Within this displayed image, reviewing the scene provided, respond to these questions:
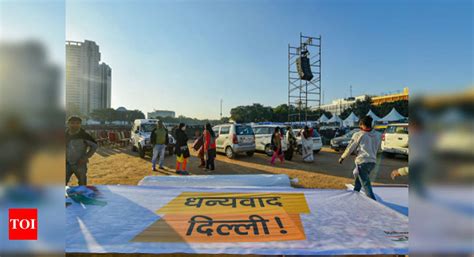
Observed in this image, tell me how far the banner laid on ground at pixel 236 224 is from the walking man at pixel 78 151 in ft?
1.58

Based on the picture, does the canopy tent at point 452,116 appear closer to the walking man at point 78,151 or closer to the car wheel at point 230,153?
the walking man at point 78,151

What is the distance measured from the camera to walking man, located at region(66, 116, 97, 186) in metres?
3.63

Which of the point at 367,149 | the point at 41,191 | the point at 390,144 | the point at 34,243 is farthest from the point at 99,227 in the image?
the point at 390,144

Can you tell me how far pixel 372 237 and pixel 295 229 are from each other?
744 millimetres

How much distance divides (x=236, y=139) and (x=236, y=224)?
746cm

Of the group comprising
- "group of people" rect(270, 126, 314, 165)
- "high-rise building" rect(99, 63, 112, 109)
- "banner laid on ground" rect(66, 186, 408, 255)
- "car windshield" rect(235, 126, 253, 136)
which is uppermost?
"high-rise building" rect(99, 63, 112, 109)

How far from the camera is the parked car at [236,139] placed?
1003 cm

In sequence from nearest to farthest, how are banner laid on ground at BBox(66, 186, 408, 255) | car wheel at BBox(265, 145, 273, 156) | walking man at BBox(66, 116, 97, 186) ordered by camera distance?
banner laid on ground at BBox(66, 186, 408, 255) < walking man at BBox(66, 116, 97, 186) < car wheel at BBox(265, 145, 273, 156)

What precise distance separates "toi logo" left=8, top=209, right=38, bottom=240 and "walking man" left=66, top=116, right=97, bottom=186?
2874mm

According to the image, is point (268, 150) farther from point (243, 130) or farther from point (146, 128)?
point (146, 128)

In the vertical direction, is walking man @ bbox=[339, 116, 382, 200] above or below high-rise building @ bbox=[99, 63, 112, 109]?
below

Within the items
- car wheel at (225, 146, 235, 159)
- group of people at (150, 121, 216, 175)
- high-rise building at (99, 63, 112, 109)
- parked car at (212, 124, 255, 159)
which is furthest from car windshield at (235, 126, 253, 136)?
high-rise building at (99, 63, 112, 109)

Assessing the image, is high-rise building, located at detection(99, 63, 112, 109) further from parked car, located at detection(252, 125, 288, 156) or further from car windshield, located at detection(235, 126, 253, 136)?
parked car, located at detection(252, 125, 288, 156)

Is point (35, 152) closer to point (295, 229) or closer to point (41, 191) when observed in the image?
point (41, 191)
